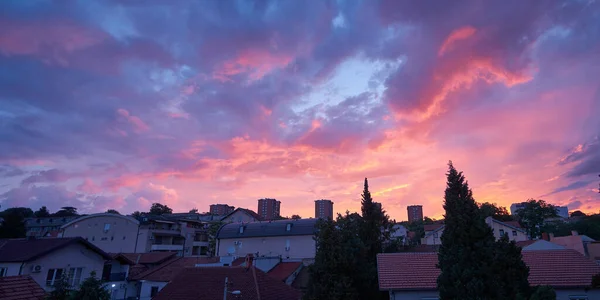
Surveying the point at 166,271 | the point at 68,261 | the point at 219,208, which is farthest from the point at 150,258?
the point at 219,208

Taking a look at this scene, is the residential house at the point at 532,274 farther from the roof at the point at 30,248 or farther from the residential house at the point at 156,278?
the roof at the point at 30,248

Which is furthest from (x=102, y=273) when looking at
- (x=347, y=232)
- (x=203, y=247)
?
(x=203, y=247)

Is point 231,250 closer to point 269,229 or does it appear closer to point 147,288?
point 269,229

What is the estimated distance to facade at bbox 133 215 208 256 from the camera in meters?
66.8

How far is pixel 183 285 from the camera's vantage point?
90.0 ft

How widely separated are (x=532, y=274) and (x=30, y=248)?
45551 mm

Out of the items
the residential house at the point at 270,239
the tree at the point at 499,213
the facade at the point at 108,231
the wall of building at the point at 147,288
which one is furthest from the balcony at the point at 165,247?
the tree at the point at 499,213

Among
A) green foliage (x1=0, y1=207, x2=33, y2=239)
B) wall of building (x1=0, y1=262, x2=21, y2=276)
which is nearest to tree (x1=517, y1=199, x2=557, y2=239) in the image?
wall of building (x1=0, y1=262, x2=21, y2=276)

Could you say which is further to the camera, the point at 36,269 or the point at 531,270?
the point at 36,269

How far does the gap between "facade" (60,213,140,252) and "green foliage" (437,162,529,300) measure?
6337 cm

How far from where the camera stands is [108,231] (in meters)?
69.4

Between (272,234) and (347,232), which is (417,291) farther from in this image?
(272,234)

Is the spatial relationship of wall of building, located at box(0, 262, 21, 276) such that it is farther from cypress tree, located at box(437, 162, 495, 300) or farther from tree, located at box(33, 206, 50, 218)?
tree, located at box(33, 206, 50, 218)

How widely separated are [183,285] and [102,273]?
16192 millimetres
